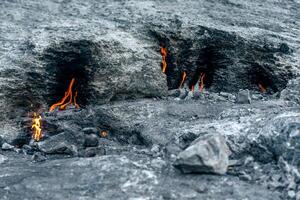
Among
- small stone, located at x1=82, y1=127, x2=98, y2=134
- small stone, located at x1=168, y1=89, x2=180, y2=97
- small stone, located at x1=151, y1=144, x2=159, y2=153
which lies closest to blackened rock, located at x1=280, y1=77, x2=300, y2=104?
small stone, located at x1=168, y1=89, x2=180, y2=97

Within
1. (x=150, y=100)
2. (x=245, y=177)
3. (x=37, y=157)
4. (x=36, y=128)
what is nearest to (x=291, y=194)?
(x=245, y=177)

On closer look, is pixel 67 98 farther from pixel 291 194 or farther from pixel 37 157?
pixel 291 194

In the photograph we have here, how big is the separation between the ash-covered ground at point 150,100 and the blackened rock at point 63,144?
0.06 feet

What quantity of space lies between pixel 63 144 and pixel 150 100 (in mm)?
1612

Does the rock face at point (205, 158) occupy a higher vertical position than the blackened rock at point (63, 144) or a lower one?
higher

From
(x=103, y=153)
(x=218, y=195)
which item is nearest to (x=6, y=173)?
(x=103, y=153)

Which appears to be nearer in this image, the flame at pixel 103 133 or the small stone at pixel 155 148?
the small stone at pixel 155 148

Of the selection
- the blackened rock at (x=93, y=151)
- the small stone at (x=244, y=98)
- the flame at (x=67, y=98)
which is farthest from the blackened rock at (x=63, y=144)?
the small stone at (x=244, y=98)

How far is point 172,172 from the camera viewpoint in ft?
12.6

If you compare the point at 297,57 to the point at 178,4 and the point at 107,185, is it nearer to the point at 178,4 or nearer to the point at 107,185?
the point at 178,4

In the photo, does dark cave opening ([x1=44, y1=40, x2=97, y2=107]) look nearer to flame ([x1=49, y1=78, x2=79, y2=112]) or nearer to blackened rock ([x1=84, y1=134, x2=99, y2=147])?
flame ([x1=49, y1=78, x2=79, y2=112])

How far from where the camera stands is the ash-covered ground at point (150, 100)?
3.73m

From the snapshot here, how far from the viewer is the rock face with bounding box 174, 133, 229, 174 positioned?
3.67 metres

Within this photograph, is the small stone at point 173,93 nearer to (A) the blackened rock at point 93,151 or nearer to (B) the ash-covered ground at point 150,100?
(B) the ash-covered ground at point 150,100
